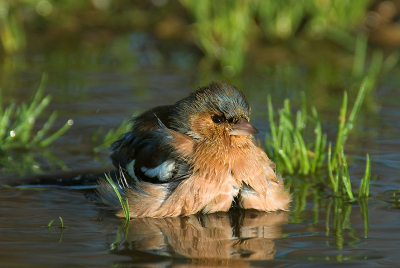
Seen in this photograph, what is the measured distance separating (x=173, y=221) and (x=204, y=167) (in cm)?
46

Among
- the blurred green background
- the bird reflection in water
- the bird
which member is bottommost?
the bird reflection in water

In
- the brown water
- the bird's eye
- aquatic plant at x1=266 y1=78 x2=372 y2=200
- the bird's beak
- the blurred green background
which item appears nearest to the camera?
the brown water

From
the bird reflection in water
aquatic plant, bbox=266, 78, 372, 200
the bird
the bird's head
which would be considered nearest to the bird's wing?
the bird

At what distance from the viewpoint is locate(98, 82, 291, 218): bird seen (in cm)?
448

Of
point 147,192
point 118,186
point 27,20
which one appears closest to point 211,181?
point 147,192

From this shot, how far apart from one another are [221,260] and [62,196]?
5.72 feet

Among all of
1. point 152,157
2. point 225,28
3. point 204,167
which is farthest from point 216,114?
point 225,28

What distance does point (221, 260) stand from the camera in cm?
381

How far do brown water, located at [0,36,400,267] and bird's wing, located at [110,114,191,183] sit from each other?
349mm

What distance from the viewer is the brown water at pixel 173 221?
3.86m

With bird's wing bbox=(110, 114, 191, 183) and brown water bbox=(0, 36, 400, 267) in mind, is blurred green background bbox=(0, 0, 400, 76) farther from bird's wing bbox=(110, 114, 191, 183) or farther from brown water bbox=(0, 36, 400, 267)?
bird's wing bbox=(110, 114, 191, 183)

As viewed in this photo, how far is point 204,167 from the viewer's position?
14.7ft

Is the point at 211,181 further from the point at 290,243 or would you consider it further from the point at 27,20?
the point at 27,20

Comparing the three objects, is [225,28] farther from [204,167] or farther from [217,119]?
[204,167]
